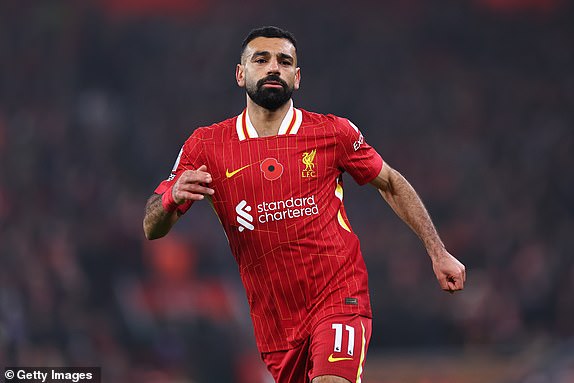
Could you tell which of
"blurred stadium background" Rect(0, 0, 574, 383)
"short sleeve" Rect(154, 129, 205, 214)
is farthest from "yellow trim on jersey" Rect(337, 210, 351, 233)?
"blurred stadium background" Rect(0, 0, 574, 383)

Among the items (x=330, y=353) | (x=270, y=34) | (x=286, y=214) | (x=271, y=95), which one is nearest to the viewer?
(x=330, y=353)

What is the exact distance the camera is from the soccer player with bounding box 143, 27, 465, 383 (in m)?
4.83

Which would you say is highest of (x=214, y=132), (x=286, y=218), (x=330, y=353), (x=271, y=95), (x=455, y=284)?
(x=271, y=95)

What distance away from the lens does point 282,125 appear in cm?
501

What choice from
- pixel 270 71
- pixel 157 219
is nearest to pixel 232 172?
pixel 157 219

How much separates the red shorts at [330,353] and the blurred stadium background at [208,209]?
5.29 metres

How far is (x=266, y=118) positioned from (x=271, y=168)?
0.30 meters

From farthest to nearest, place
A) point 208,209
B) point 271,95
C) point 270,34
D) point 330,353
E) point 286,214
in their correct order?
point 208,209, point 270,34, point 271,95, point 286,214, point 330,353

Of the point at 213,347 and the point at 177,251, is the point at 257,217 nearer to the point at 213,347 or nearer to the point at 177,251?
the point at 213,347

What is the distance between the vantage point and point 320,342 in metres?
4.67

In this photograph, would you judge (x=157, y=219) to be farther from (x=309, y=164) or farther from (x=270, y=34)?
(x=270, y=34)

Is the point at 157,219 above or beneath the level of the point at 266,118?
beneath

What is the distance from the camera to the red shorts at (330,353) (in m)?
4.62

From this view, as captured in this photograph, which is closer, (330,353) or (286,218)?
(330,353)
